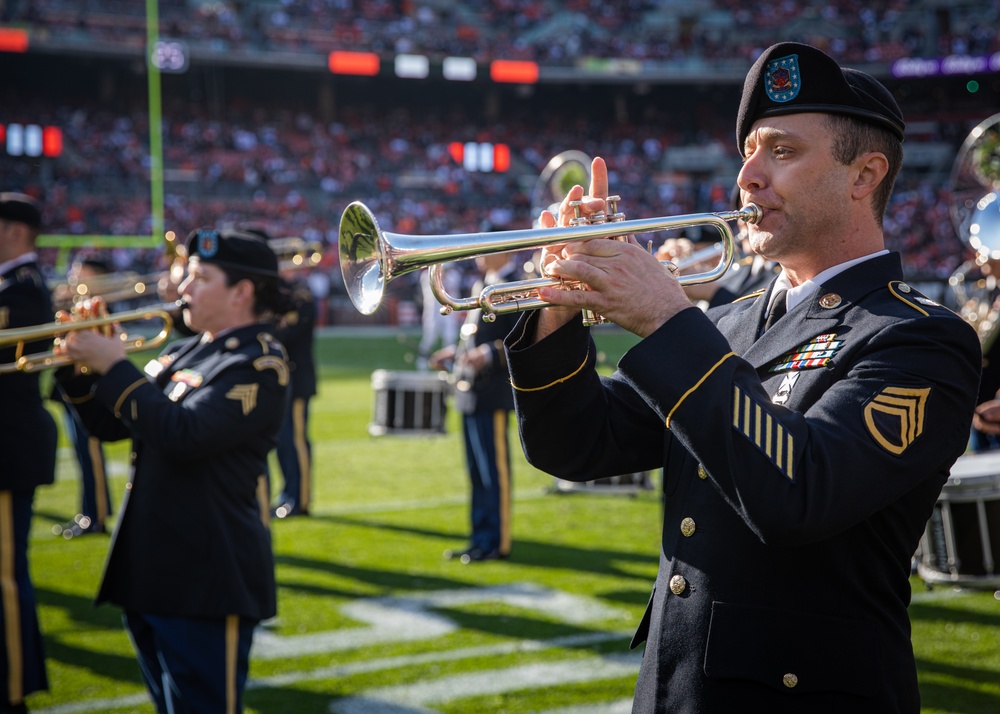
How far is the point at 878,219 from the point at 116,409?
7.81 feet

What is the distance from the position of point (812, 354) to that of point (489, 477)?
5010 millimetres

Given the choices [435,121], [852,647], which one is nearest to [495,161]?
[435,121]

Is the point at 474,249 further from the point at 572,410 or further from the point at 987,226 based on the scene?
the point at 987,226

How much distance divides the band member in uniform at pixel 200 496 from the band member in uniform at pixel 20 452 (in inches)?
42.3

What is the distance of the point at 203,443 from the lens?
127 inches

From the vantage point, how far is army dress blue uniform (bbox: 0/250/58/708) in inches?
161

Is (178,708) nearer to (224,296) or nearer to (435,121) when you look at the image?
(224,296)

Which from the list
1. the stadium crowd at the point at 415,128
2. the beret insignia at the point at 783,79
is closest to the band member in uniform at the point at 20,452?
the beret insignia at the point at 783,79

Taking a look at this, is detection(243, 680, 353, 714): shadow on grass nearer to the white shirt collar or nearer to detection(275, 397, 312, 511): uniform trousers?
the white shirt collar

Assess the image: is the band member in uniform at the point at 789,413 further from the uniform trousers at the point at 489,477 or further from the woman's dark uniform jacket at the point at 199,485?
the uniform trousers at the point at 489,477

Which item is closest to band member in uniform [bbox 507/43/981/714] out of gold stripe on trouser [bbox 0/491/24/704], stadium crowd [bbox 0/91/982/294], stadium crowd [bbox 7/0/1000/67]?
gold stripe on trouser [bbox 0/491/24/704]

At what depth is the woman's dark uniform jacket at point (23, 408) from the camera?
14.0 ft

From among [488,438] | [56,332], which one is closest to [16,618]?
[56,332]

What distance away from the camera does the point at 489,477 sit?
22.2 ft
